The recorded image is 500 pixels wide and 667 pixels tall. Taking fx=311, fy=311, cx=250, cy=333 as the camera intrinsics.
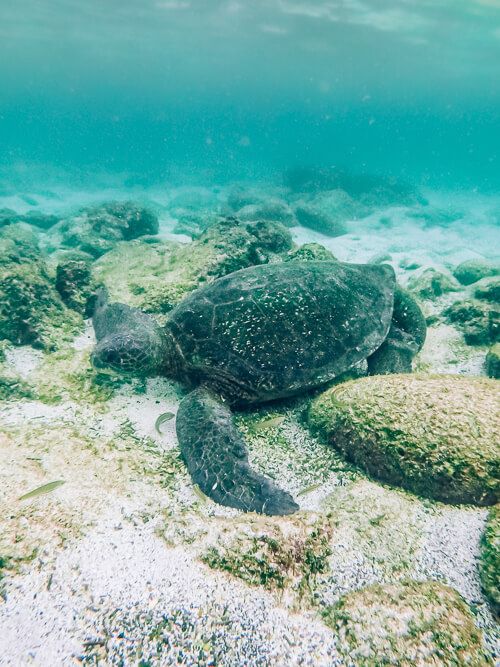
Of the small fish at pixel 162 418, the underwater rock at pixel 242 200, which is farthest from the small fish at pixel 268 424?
the underwater rock at pixel 242 200

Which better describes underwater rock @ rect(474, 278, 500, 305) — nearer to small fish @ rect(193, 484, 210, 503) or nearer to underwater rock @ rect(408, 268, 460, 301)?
underwater rock @ rect(408, 268, 460, 301)

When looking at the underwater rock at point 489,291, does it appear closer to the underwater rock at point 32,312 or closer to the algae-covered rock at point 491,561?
the algae-covered rock at point 491,561

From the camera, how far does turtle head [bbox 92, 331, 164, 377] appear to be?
393 cm

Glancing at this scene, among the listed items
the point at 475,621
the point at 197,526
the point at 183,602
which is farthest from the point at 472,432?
the point at 183,602

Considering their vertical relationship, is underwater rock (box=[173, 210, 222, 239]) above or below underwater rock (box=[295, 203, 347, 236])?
below

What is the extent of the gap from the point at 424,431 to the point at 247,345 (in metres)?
2.15

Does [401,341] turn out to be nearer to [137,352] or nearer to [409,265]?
[137,352]

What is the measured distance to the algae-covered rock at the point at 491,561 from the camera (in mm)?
1921

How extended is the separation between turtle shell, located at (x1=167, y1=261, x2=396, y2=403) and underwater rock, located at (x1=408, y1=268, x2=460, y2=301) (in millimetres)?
3988

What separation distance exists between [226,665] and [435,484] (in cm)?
220

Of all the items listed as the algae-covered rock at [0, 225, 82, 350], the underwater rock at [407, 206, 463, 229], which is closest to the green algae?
the algae-covered rock at [0, 225, 82, 350]

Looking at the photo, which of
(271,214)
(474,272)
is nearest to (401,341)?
(474,272)

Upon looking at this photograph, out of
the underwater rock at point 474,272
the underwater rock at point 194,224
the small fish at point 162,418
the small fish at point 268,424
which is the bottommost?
the underwater rock at point 194,224

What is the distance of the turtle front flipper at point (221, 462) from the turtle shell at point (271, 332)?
50 cm
